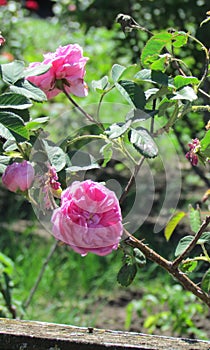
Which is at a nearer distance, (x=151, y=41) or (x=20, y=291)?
(x=151, y=41)

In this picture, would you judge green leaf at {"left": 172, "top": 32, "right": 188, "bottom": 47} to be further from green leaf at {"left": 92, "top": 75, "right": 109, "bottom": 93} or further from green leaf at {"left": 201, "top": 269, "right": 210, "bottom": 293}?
green leaf at {"left": 201, "top": 269, "right": 210, "bottom": 293}

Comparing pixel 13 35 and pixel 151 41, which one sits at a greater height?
pixel 151 41

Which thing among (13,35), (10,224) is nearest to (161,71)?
(10,224)

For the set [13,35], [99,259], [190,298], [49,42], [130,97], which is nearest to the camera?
[130,97]

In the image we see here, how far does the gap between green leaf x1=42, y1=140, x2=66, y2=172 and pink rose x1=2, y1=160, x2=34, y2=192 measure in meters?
0.04

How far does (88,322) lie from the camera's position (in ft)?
8.80

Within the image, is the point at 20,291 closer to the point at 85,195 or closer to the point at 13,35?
the point at 85,195

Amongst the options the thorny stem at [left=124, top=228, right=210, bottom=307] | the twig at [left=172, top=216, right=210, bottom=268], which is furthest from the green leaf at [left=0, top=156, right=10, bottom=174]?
the twig at [left=172, top=216, right=210, bottom=268]

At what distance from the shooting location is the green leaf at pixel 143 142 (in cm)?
114

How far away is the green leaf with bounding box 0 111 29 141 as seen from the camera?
3.82 feet

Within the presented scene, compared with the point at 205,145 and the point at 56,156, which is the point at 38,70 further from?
the point at 205,145

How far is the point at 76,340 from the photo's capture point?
115 centimetres

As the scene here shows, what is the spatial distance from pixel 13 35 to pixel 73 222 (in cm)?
368

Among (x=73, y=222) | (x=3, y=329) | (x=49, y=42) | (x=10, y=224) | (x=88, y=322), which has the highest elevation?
(x=73, y=222)
